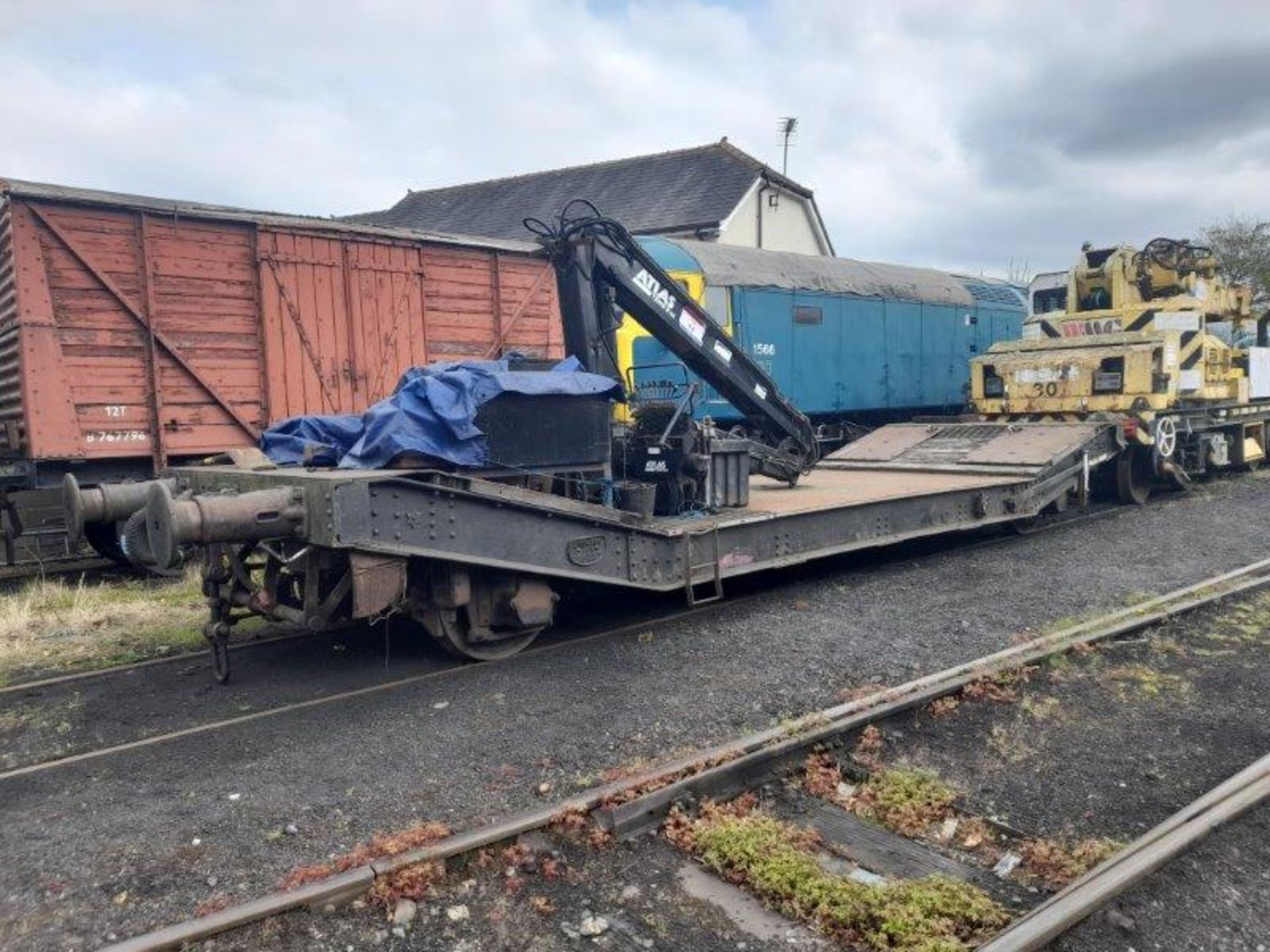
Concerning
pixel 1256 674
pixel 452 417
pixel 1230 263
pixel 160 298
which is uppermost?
pixel 1230 263

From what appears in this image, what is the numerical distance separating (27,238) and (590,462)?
5.53 metres

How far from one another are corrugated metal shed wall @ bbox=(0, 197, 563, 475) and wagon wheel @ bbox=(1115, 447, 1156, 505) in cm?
757

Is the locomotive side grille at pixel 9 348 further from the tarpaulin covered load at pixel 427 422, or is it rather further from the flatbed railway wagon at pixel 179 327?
the tarpaulin covered load at pixel 427 422

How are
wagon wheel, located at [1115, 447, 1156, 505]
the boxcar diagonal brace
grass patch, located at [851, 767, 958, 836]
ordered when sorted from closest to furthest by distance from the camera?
grass patch, located at [851, 767, 958, 836] < the boxcar diagonal brace < wagon wheel, located at [1115, 447, 1156, 505]

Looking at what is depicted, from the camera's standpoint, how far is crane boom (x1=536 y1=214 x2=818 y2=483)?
6910mm

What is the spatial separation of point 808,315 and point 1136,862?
11.5 meters

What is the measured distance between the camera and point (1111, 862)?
327 centimetres

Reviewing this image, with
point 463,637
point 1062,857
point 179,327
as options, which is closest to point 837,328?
point 179,327

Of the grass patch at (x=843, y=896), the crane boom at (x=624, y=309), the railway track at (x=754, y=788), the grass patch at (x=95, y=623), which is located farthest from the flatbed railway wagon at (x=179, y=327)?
the grass patch at (x=843, y=896)

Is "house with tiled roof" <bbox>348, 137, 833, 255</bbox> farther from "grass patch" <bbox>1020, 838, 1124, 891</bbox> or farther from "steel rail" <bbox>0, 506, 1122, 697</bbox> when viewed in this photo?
"grass patch" <bbox>1020, 838, 1124, 891</bbox>

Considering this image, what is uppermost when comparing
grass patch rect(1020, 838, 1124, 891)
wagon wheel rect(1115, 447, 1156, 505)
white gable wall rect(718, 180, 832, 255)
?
white gable wall rect(718, 180, 832, 255)

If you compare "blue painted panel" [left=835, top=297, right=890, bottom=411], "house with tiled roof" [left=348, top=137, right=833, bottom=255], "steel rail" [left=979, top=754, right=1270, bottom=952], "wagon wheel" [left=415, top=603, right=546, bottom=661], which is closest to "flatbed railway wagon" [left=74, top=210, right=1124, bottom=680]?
"wagon wheel" [left=415, top=603, right=546, bottom=661]

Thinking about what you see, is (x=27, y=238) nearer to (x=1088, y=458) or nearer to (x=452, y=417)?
(x=452, y=417)

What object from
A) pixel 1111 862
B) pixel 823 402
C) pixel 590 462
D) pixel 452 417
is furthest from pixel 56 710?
pixel 823 402
